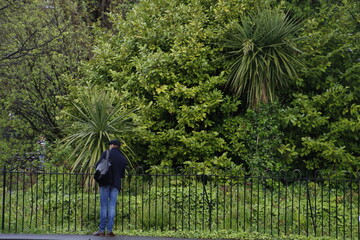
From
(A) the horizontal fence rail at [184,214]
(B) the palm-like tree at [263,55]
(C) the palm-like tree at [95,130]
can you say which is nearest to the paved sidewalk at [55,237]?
(A) the horizontal fence rail at [184,214]

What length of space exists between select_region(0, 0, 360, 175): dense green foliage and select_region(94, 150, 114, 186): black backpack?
2257mm

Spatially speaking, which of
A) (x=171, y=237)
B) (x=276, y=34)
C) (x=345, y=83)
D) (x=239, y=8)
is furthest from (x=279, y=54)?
(x=171, y=237)

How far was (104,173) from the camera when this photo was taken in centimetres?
780

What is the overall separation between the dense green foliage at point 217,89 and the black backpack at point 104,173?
226cm

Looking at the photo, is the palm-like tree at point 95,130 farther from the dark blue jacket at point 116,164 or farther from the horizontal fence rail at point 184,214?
the dark blue jacket at point 116,164

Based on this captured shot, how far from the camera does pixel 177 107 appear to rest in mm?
11969

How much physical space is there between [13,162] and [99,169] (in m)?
8.05

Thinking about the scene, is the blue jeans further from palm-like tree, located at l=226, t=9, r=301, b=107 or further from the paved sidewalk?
palm-like tree, located at l=226, t=9, r=301, b=107

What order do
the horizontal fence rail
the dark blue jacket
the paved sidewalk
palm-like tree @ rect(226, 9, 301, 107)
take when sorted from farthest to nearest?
palm-like tree @ rect(226, 9, 301, 107) → the horizontal fence rail → the dark blue jacket → the paved sidewalk

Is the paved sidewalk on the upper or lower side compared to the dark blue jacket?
lower

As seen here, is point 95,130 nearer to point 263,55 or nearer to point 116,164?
point 116,164

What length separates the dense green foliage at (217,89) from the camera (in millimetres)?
11555

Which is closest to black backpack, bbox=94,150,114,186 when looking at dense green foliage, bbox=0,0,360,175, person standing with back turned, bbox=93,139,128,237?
person standing with back turned, bbox=93,139,128,237

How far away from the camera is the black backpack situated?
25.7ft
